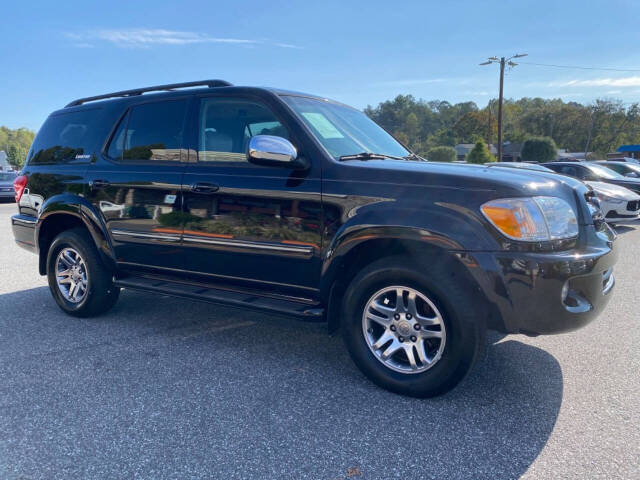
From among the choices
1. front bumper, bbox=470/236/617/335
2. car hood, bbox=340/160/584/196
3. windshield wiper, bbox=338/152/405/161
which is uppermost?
windshield wiper, bbox=338/152/405/161

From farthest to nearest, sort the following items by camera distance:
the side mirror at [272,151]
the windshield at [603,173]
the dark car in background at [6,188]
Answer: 1. the dark car in background at [6,188]
2. the windshield at [603,173]
3. the side mirror at [272,151]

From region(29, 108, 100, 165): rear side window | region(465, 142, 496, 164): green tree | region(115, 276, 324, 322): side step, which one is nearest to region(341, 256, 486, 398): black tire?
region(115, 276, 324, 322): side step

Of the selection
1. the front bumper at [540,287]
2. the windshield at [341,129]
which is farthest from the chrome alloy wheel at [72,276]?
the front bumper at [540,287]

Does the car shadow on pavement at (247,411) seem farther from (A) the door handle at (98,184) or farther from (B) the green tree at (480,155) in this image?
(B) the green tree at (480,155)

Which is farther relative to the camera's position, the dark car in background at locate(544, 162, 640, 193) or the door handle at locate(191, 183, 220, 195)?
the dark car in background at locate(544, 162, 640, 193)

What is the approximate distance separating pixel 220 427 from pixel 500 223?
1.88 metres

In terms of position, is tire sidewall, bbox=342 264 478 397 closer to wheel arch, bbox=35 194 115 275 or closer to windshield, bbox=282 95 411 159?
windshield, bbox=282 95 411 159

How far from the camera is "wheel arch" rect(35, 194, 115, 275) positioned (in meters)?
4.49

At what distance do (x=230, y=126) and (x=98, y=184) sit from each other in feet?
4.66

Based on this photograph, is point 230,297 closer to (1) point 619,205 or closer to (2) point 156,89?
(2) point 156,89

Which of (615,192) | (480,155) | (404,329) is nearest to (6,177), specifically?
(615,192)

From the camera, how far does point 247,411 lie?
294 cm

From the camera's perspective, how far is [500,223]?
278 centimetres

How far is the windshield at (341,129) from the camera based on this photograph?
360cm
